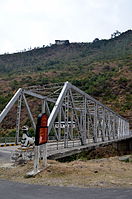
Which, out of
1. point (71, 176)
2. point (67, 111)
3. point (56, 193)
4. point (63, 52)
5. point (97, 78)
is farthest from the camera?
point (63, 52)

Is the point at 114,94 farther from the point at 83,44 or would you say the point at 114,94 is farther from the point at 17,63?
the point at 83,44

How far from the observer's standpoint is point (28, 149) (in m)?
12.7

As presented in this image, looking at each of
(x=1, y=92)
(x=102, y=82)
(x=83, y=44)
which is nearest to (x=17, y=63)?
(x=83, y=44)

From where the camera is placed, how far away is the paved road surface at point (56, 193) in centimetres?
706

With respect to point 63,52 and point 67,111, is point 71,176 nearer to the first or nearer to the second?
point 67,111

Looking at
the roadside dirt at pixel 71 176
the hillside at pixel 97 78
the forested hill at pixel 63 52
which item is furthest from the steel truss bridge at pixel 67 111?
the forested hill at pixel 63 52

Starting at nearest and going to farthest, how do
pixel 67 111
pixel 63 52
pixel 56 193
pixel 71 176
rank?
pixel 56 193, pixel 71 176, pixel 67 111, pixel 63 52

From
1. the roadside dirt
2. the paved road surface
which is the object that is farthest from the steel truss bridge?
the paved road surface

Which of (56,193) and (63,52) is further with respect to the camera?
(63,52)

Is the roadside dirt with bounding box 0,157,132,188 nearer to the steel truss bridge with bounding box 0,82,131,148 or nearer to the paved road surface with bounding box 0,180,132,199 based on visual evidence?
the paved road surface with bounding box 0,180,132,199

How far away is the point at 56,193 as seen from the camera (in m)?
7.44

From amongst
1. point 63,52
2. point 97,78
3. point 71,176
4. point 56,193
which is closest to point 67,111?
point 71,176

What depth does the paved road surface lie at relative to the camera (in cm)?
706

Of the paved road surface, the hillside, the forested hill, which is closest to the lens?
the paved road surface
